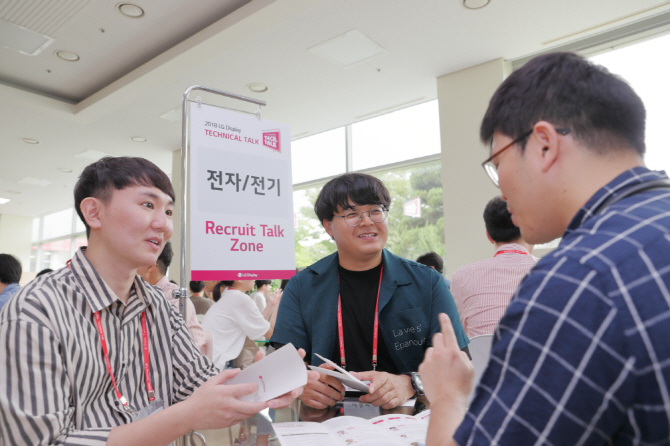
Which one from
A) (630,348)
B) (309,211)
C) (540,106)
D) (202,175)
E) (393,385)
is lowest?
(393,385)

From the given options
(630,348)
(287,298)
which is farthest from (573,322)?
(287,298)

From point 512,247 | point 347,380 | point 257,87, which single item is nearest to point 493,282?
point 512,247

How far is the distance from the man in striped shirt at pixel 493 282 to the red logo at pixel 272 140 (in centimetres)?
118

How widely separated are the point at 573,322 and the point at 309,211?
6655mm

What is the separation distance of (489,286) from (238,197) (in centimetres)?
130

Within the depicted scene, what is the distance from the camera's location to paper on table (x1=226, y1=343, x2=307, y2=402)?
1.01 m

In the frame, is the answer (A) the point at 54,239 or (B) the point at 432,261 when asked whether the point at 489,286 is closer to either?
(B) the point at 432,261

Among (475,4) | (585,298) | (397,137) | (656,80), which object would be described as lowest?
(585,298)

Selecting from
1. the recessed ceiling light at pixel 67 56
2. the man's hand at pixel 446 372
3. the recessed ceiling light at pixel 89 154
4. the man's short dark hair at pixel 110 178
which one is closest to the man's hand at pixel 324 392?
the man's hand at pixel 446 372

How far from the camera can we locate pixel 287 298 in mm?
1825

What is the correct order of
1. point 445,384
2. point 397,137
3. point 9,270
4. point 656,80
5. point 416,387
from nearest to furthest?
point 445,384
point 416,387
point 9,270
point 656,80
point 397,137

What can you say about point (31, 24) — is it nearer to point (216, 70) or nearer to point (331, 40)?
point (216, 70)

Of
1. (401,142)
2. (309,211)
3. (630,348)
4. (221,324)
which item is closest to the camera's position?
(630,348)

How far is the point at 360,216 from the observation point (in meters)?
1.84
